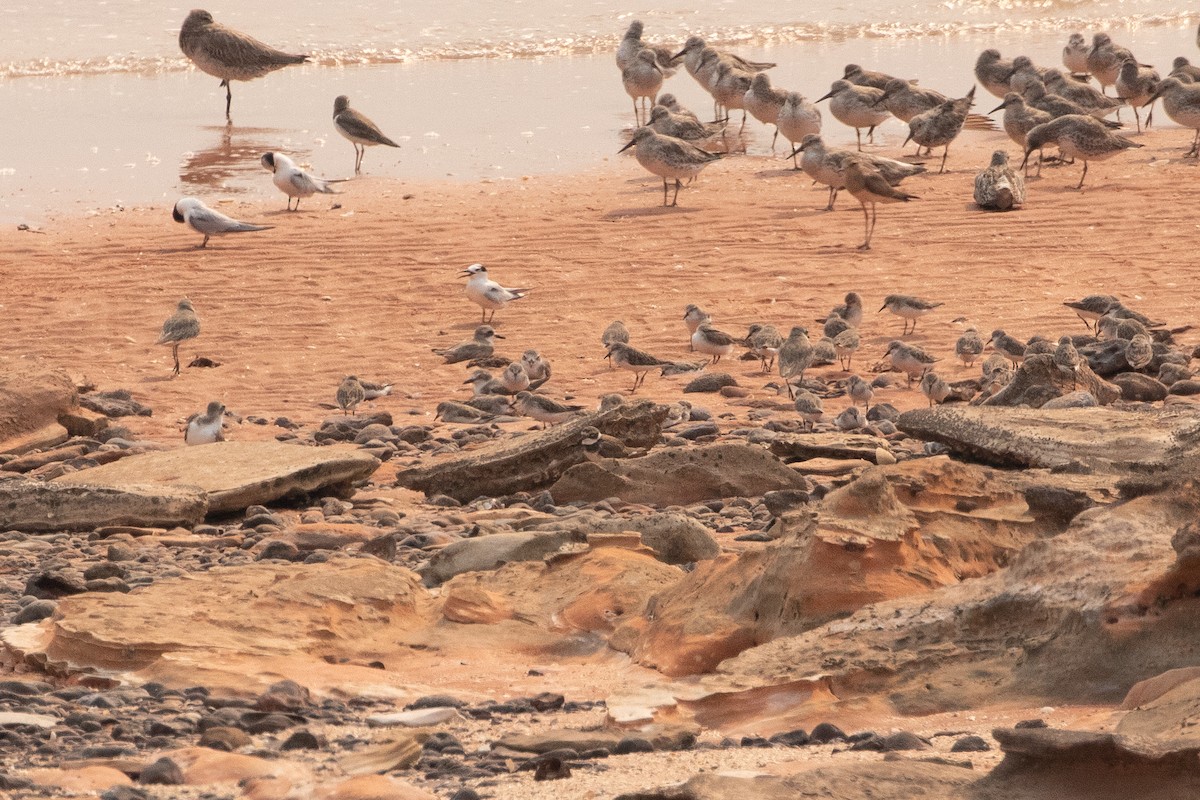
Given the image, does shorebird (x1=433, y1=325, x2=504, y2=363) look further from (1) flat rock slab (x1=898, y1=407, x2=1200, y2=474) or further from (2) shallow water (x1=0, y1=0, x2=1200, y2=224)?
(2) shallow water (x1=0, y1=0, x2=1200, y2=224)

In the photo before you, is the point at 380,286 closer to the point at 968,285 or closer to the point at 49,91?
the point at 968,285

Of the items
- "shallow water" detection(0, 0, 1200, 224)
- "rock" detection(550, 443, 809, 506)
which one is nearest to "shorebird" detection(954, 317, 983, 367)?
"rock" detection(550, 443, 809, 506)

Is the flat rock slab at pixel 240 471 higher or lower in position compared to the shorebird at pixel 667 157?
lower

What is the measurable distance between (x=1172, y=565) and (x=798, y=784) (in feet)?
5.39

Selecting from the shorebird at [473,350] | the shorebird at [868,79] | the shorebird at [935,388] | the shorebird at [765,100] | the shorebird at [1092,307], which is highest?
the shorebird at [868,79]

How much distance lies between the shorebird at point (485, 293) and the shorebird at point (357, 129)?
22.0 ft

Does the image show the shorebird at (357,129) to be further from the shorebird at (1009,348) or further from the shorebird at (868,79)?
the shorebird at (1009,348)

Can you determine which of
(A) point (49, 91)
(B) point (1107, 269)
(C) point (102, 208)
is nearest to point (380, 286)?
(C) point (102, 208)

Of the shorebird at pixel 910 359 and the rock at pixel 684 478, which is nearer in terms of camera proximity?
the rock at pixel 684 478

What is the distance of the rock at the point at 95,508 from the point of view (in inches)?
313

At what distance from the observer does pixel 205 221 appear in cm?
1548

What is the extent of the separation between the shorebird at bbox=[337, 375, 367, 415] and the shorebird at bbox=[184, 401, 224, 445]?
0.94m

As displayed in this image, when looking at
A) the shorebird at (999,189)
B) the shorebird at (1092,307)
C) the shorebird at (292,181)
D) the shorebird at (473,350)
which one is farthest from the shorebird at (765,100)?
the shorebird at (473,350)

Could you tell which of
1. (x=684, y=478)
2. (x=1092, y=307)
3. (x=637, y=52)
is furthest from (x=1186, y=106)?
(x=684, y=478)
